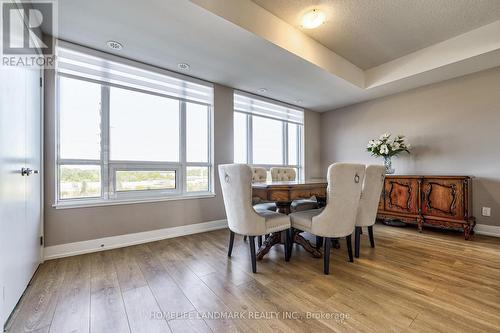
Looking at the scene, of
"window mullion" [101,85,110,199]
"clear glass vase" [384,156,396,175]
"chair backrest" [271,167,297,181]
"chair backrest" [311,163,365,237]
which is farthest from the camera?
"clear glass vase" [384,156,396,175]

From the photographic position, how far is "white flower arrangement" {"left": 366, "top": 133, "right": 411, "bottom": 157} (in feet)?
11.3

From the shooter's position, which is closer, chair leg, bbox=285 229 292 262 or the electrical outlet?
chair leg, bbox=285 229 292 262

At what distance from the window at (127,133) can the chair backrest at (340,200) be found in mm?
2027

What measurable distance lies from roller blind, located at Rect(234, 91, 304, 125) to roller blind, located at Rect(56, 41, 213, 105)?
2.04 ft

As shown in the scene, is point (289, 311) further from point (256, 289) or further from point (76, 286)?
point (76, 286)

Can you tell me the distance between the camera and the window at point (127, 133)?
2336 mm

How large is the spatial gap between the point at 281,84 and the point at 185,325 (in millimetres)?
3242

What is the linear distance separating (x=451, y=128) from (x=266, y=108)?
9.78 ft

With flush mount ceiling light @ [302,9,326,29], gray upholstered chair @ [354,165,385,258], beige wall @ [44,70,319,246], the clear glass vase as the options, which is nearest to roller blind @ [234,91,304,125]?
beige wall @ [44,70,319,246]

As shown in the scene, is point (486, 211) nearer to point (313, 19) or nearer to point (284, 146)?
point (284, 146)

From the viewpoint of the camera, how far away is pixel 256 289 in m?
1.59

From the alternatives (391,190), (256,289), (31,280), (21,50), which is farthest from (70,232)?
(391,190)

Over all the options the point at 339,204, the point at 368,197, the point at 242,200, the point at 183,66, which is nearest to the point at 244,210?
the point at 242,200

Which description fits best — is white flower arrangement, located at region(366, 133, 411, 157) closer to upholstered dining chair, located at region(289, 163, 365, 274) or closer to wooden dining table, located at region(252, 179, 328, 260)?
wooden dining table, located at region(252, 179, 328, 260)
